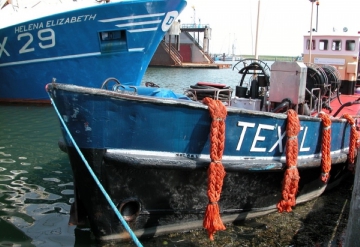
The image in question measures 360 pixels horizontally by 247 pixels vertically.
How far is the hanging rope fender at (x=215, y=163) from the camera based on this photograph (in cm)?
432

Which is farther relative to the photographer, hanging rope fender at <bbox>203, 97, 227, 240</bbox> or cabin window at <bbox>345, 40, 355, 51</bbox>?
cabin window at <bbox>345, 40, 355, 51</bbox>

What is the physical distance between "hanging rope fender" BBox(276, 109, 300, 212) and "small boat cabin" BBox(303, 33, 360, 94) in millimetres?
6660

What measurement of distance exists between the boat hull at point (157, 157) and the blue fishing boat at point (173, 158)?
0.03ft

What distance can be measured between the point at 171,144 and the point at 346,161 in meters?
3.69

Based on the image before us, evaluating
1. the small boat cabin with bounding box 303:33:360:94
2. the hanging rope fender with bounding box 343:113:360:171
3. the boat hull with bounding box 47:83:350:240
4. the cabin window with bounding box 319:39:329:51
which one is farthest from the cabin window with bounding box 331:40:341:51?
the boat hull with bounding box 47:83:350:240

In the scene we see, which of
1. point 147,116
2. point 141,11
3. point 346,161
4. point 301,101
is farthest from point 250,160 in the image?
point 141,11

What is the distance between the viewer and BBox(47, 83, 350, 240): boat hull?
411 cm

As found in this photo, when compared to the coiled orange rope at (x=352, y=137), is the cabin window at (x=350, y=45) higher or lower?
higher

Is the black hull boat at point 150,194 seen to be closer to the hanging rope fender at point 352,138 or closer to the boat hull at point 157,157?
the boat hull at point 157,157

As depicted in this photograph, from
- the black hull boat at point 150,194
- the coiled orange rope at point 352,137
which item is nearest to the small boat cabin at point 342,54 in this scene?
the coiled orange rope at point 352,137

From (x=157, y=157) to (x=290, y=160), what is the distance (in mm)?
1704

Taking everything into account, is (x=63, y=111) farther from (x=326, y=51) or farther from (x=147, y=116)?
(x=326, y=51)

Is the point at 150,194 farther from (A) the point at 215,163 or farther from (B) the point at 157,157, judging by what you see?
(A) the point at 215,163

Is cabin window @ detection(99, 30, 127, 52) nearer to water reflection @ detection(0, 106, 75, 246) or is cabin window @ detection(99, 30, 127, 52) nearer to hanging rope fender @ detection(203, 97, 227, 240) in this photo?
water reflection @ detection(0, 106, 75, 246)
